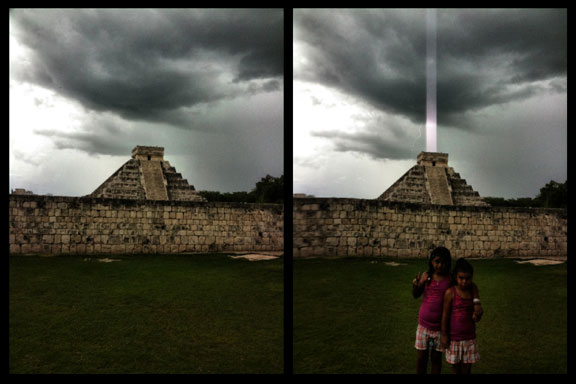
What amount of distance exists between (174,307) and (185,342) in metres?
1.47

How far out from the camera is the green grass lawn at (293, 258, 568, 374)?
3736 millimetres

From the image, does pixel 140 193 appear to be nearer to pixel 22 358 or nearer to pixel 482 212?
pixel 482 212

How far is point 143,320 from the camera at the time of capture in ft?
16.3

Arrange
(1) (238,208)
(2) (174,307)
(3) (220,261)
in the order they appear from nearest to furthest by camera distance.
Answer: (2) (174,307) < (3) (220,261) < (1) (238,208)

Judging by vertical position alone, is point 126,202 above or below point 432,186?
below

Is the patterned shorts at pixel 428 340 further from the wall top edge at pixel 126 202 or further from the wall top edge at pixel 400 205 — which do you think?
the wall top edge at pixel 126 202

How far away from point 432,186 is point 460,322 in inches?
607

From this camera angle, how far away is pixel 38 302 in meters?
5.61

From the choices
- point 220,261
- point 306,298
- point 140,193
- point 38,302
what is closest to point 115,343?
point 38,302

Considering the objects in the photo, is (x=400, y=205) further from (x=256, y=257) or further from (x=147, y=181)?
(x=147, y=181)

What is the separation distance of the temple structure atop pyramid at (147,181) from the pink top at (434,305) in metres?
15.4

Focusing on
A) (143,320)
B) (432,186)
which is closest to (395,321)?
(143,320)

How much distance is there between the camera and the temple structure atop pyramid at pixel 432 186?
16703 mm
